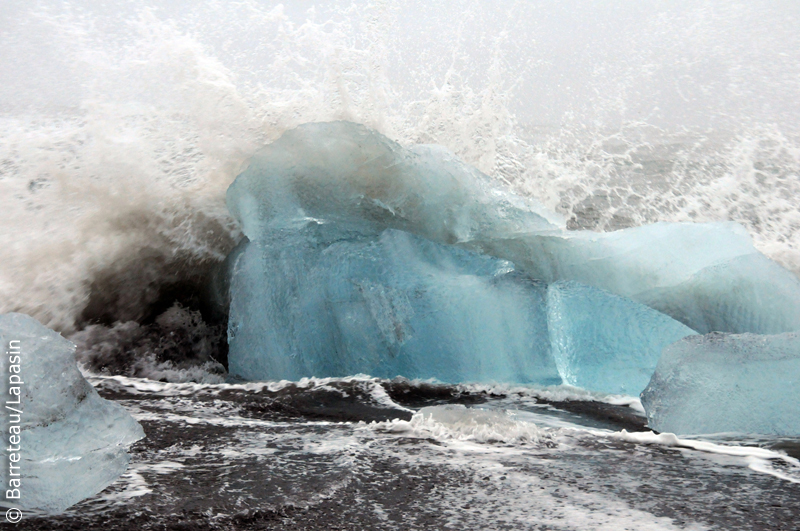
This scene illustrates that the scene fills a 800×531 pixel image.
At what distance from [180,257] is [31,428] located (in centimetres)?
165

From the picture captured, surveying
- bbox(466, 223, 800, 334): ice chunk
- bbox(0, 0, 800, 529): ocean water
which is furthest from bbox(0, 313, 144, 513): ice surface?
bbox(466, 223, 800, 334): ice chunk

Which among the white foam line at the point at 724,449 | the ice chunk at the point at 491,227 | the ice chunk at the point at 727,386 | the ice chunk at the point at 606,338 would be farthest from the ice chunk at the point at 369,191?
the white foam line at the point at 724,449

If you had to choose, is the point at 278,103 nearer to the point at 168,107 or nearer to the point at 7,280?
the point at 168,107

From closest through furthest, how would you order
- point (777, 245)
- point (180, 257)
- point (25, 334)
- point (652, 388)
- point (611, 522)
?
point (611, 522) → point (25, 334) → point (652, 388) → point (180, 257) → point (777, 245)

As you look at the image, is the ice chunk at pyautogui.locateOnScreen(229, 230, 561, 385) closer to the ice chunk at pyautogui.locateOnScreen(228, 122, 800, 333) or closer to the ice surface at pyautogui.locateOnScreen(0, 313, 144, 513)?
the ice chunk at pyautogui.locateOnScreen(228, 122, 800, 333)

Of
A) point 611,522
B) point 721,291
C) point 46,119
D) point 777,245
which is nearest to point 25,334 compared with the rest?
point 611,522

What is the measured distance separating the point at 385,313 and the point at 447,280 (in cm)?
29

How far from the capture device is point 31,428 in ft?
4.93

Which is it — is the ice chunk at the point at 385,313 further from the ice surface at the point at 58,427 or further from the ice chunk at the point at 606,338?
the ice surface at the point at 58,427

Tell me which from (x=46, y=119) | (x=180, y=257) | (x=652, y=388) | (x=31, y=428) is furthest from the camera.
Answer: (x=46, y=119)

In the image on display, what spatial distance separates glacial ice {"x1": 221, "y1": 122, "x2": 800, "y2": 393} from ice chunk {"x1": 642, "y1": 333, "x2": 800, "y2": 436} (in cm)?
36

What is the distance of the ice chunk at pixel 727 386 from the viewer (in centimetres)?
197

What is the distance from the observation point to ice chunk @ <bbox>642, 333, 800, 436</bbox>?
1971mm

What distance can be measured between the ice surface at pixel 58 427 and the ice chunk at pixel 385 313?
0.99m
